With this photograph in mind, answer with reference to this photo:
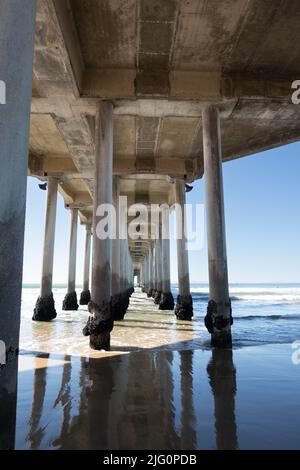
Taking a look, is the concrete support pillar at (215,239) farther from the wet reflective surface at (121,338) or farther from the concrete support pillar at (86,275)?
the concrete support pillar at (86,275)

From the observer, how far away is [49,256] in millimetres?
15289

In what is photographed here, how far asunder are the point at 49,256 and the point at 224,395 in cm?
1218

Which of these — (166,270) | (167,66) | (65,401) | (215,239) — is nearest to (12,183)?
(65,401)

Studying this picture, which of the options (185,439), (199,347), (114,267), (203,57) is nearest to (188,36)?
(203,57)

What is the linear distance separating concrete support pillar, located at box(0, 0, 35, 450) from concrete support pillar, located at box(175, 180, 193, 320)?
12.7m

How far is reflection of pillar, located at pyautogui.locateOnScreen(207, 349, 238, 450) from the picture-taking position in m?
3.16

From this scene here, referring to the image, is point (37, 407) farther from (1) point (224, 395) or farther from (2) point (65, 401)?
(1) point (224, 395)

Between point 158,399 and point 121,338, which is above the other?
point 158,399

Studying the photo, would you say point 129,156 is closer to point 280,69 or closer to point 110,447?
point 280,69

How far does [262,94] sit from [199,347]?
683cm

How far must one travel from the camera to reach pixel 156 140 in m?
13.4

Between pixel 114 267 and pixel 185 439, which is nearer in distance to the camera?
pixel 185 439

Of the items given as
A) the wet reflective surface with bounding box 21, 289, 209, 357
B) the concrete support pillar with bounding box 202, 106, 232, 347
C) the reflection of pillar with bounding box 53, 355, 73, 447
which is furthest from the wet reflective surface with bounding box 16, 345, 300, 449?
the concrete support pillar with bounding box 202, 106, 232, 347

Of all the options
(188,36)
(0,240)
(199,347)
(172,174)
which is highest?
(188,36)
